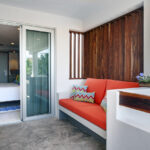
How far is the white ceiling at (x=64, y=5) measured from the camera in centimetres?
286

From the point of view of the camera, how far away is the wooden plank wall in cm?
254

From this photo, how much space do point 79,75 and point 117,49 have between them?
1.38 m

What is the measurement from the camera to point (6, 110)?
164 inches

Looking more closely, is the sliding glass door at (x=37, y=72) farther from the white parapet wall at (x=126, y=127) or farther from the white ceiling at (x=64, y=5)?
the white parapet wall at (x=126, y=127)

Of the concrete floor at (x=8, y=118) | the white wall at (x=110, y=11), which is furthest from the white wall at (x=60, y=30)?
the concrete floor at (x=8, y=118)

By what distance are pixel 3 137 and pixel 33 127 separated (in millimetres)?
593

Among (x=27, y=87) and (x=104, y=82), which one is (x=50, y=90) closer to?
(x=27, y=87)

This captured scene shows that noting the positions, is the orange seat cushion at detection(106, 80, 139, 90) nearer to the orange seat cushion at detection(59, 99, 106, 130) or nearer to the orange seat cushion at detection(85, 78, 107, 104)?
the orange seat cushion at detection(85, 78, 107, 104)

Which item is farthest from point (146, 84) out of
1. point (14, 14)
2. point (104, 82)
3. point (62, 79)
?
point (14, 14)

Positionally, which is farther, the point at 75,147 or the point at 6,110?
the point at 6,110

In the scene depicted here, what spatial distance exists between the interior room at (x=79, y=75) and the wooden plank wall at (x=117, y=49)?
0.06 feet

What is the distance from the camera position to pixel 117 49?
295cm

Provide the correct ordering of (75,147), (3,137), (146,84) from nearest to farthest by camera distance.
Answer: (146,84)
(75,147)
(3,137)

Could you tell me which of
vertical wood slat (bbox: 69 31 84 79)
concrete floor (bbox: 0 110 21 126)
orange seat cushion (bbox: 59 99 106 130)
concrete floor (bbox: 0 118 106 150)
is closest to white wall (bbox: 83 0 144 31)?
vertical wood slat (bbox: 69 31 84 79)
